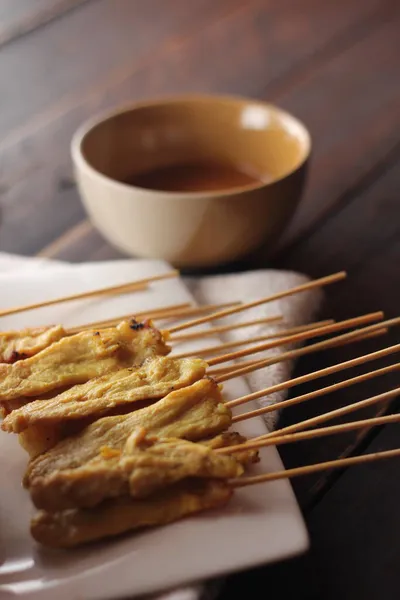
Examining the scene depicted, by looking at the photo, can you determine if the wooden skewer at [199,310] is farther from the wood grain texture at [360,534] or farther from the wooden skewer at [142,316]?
the wood grain texture at [360,534]

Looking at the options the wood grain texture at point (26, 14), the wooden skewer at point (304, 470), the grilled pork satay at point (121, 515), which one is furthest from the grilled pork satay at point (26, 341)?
the wood grain texture at point (26, 14)

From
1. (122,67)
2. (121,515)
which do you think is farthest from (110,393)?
(122,67)

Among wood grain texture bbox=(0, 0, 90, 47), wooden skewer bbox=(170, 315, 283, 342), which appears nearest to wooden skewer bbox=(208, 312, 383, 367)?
wooden skewer bbox=(170, 315, 283, 342)

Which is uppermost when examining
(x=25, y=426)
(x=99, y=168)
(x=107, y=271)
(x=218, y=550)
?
(x=99, y=168)

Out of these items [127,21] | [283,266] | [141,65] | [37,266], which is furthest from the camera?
[127,21]

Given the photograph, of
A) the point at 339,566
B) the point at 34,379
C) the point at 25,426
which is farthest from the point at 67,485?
the point at 339,566

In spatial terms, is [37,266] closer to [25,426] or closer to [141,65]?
[25,426]

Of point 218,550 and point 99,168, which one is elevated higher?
point 99,168
